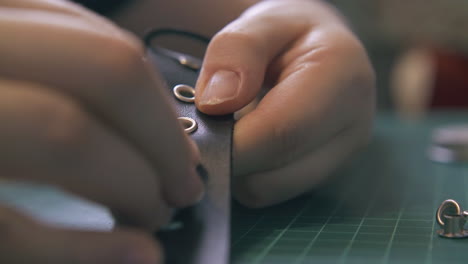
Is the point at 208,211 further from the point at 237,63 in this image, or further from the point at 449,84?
the point at 449,84

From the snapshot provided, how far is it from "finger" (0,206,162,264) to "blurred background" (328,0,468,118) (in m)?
1.78

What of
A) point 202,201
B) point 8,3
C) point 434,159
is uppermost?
point 8,3

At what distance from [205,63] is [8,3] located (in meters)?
0.21

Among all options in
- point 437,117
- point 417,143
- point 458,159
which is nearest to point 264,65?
point 458,159

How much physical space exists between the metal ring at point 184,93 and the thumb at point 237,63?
0.01 meters

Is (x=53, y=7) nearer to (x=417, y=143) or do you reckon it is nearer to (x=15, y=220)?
(x=15, y=220)

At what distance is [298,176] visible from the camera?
1.91 feet

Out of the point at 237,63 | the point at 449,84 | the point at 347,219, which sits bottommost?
the point at 449,84

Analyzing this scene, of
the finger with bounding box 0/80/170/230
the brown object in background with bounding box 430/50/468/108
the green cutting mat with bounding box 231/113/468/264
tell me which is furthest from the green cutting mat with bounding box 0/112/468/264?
the brown object in background with bounding box 430/50/468/108

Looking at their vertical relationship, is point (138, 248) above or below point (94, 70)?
below

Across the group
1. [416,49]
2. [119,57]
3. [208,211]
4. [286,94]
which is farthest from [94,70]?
[416,49]

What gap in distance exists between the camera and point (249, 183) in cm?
54

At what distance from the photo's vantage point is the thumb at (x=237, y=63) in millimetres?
506

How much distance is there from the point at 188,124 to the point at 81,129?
0.67ft
